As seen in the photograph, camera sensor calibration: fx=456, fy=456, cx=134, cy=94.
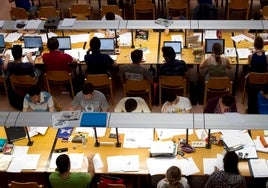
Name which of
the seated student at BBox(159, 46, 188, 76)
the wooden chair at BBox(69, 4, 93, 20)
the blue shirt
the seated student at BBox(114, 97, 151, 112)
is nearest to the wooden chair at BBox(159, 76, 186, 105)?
the seated student at BBox(159, 46, 188, 76)

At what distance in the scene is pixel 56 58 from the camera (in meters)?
7.06

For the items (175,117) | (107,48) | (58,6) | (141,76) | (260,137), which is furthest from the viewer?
(58,6)

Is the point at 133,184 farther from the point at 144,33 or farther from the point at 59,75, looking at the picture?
the point at 144,33

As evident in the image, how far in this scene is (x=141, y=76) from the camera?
6824 mm

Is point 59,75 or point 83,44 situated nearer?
point 59,75

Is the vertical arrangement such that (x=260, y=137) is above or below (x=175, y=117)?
below

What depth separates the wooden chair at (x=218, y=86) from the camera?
21.5 ft

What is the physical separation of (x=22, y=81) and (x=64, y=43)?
100 cm

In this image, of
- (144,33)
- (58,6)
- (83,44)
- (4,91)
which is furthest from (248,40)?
(58,6)

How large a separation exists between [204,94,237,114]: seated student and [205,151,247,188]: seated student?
43.5 inches

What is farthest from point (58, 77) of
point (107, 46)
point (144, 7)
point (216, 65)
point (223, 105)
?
point (144, 7)

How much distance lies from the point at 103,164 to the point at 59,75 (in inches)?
90.9

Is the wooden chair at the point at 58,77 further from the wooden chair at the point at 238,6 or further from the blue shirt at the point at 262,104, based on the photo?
the wooden chair at the point at 238,6

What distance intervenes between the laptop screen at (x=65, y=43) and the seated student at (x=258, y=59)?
291 cm
